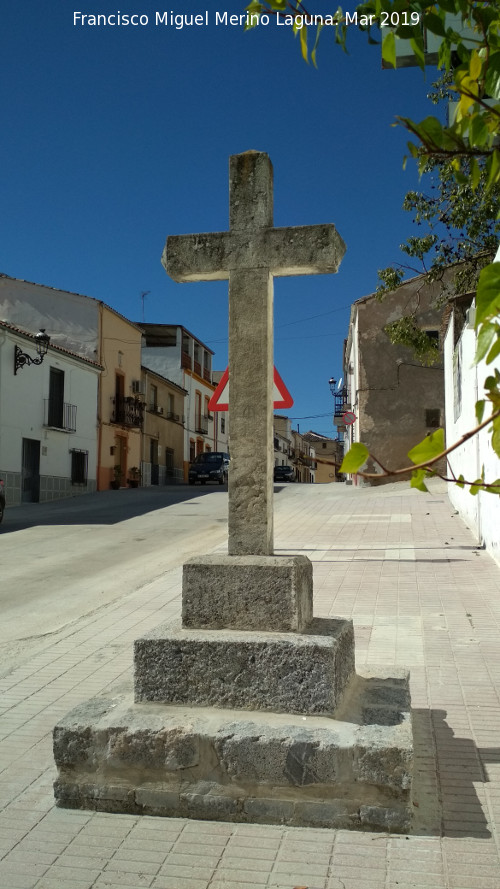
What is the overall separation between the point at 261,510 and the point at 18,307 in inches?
1176

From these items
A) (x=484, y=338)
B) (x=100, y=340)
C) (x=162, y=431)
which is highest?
(x=100, y=340)

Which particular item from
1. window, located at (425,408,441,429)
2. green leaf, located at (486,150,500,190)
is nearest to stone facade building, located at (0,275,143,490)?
window, located at (425,408,441,429)

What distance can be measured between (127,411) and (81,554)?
67.7 ft

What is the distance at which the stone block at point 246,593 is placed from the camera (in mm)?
3383

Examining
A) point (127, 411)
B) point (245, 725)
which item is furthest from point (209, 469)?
point (245, 725)

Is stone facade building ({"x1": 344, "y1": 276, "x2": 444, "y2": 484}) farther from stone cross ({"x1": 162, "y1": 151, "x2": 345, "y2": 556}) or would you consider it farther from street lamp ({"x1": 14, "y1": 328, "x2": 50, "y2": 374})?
stone cross ({"x1": 162, "y1": 151, "x2": 345, "y2": 556})

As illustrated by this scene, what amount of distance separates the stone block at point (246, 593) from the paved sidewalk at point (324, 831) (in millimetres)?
821

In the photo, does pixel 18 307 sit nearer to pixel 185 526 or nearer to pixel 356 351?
pixel 356 351

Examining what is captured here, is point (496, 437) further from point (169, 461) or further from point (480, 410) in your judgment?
point (169, 461)

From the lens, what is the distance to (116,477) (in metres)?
31.2

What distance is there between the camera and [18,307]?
3131 centimetres

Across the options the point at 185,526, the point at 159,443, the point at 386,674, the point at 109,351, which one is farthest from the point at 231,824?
the point at 159,443

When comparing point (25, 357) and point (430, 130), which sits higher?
point (25, 357)

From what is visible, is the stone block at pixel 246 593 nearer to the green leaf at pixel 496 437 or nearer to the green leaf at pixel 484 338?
the green leaf at pixel 496 437
